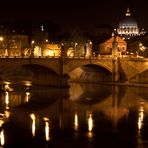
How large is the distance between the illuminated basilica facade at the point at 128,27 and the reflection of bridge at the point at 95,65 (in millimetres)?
76492

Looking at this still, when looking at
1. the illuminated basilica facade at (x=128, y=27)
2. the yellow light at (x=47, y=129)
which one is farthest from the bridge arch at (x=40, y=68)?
the illuminated basilica facade at (x=128, y=27)

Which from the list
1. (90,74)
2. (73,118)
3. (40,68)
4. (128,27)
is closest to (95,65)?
(90,74)

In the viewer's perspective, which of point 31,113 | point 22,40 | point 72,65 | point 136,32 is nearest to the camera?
point 31,113

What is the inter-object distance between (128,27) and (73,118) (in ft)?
343

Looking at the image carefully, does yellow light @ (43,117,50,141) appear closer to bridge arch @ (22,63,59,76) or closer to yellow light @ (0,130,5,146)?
yellow light @ (0,130,5,146)

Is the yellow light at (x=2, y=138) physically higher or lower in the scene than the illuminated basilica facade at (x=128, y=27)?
lower

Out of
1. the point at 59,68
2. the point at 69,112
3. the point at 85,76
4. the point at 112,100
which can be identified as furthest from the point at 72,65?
the point at 69,112

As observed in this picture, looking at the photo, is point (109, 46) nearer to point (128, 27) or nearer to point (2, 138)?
point (128, 27)

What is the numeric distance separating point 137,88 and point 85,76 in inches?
374

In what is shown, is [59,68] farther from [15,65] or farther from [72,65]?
[15,65]

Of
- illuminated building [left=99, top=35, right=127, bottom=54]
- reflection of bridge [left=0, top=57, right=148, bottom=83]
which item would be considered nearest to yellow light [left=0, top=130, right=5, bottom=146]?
reflection of bridge [left=0, top=57, right=148, bottom=83]

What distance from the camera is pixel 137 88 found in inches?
2016

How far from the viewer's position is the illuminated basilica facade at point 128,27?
134m

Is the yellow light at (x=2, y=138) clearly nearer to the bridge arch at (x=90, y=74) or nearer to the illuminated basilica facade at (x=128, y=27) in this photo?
the bridge arch at (x=90, y=74)
